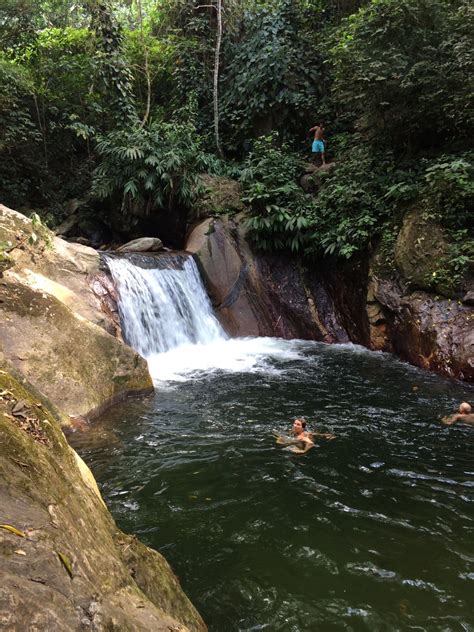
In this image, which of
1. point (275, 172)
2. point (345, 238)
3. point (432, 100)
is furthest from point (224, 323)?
point (432, 100)

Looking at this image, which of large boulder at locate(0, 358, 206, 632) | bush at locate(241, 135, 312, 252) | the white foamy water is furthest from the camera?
bush at locate(241, 135, 312, 252)

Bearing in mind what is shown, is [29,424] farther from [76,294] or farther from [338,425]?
[76,294]

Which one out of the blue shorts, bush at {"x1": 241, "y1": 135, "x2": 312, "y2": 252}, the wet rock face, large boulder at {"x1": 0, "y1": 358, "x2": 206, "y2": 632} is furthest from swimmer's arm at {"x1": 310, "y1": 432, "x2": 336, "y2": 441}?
the blue shorts

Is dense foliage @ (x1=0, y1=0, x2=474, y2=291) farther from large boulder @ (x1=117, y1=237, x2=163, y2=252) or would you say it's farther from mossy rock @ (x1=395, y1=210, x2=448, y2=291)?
large boulder @ (x1=117, y1=237, x2=163, y2=252)

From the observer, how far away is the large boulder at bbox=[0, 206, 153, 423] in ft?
20.4

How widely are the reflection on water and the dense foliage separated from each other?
14.0 ft

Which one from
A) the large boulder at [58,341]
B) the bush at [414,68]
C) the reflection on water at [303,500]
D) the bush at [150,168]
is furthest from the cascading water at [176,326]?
the bush at [414,68]

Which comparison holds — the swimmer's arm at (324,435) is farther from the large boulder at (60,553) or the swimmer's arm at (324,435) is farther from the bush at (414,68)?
the bush at (414,68)

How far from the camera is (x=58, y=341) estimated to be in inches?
259

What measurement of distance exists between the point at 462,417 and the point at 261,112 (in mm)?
12336

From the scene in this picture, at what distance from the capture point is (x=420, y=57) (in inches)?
399

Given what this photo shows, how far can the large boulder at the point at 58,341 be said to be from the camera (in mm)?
6203

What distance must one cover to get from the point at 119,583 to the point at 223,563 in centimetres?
163

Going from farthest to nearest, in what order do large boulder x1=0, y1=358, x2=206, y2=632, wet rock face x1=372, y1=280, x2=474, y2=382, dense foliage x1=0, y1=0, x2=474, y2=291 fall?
1. dense foliage x1=0, y1=0, x2=474, y2=291
2. wet rock face x1=372, y1=280, x2=474, y2=382
3. large boulder x1=0, y1=358, x2=206, y2=632
